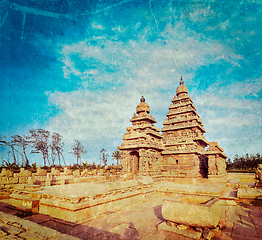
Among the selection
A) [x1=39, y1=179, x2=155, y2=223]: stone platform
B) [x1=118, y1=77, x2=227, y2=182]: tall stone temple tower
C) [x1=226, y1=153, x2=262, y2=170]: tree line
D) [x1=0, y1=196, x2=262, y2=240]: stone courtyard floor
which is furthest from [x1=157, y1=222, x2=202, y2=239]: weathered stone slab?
[x1=226, y1=153, x2=262, y2=170]: tree line

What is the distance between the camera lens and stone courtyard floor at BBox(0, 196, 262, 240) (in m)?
3.99

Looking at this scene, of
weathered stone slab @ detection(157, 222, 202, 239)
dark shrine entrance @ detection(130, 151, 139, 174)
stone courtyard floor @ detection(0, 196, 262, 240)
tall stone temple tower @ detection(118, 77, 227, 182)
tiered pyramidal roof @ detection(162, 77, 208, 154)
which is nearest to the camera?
stone courtyard floor @ detection(0, 196, 262, 240)

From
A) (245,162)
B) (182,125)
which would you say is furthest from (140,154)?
(245,162)

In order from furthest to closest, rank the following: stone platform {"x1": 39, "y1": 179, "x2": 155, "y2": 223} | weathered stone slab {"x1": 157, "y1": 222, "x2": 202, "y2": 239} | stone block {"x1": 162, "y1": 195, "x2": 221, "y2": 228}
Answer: stone platform {"x1": 39, "y1": 179, "x2": 155, "y2": 223}
stone block {"x1": 162, "y1": 195, "x2": 221, "y2": 228}
weathered stone slab {"x1": 157, "y1": 222, "x2": 202, "y2": 239}

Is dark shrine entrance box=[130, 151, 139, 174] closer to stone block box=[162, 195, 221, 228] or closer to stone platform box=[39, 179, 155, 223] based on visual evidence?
stone platform box=[39, 179, 155, 223]

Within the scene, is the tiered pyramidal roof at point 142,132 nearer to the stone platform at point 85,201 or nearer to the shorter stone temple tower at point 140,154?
the shorter stone temple tower at point 140,154

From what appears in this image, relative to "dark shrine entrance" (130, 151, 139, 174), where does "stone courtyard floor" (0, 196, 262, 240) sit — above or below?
below

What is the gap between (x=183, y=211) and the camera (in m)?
4.52

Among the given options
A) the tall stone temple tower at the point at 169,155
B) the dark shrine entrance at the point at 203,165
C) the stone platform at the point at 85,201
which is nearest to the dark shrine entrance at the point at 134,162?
the tall stone temple tower at the point at 169,155

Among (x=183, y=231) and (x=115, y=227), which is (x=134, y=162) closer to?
(x=115, y=227)

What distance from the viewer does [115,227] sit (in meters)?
4.80

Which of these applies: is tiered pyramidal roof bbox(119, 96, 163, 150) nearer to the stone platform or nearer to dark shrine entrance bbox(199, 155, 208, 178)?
dark shrine entrance bbox(199, 155, 208, 178)

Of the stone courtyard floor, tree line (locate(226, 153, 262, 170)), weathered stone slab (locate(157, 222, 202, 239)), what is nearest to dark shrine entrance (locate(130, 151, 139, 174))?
the stone courtyard floor

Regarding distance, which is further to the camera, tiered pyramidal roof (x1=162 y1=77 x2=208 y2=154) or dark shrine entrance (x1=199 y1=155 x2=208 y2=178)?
dark shrine entrance (x1=199 y1=155 x2=208 y2=178)
